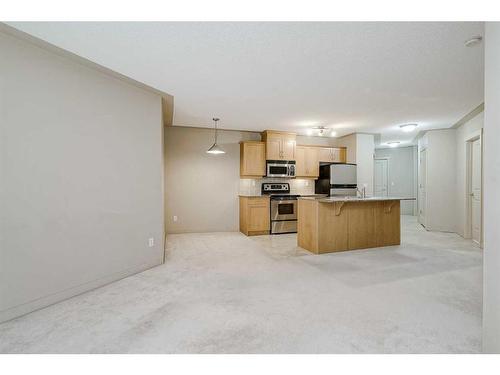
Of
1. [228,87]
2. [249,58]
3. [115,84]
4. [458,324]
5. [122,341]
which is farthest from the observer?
[228,87]

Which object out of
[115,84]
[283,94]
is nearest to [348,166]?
[283,94]

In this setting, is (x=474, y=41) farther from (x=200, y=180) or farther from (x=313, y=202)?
(x=200, y=180)

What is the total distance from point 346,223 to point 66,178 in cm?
390

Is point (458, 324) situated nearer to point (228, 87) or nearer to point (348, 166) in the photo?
point (228, 87)

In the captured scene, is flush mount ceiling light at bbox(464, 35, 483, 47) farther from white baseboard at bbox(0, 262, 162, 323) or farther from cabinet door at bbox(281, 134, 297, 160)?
white baseboard at bbox(0, 262, 162, 323)

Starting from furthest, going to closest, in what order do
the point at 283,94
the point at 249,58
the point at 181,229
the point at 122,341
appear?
the point at 181,229, the point at 283,94, the point at 249,58, the point at 122,341

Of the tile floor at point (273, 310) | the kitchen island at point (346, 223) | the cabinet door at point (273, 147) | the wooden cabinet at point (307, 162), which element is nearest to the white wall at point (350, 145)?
the wooden cabinet at point (307, 162)

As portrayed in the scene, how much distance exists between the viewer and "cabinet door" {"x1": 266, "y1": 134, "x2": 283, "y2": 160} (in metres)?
6.14

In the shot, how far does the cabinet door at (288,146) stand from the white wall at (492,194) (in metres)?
4.70

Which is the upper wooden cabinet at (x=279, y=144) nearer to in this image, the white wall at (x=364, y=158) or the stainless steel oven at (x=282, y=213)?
the stainless steel oven at (x=282, y=213)

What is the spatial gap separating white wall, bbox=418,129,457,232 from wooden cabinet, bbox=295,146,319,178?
8.69 ft

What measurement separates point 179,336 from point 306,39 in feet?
8.73

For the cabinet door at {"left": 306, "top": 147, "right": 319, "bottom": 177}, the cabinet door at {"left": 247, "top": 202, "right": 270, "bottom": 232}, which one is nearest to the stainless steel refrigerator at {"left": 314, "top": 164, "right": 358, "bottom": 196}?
the cabinet door at {"left": 306, "top": 147, "right": 319, "bottom": 177}

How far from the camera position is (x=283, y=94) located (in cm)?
380
